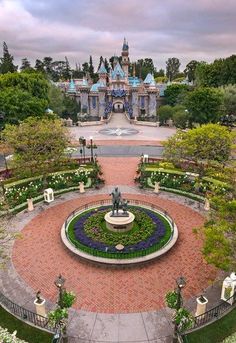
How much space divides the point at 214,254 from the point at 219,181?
1763 cm

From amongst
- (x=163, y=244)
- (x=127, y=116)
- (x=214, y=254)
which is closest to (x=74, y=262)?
(x=163, y=244)

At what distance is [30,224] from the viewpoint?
23250 mm

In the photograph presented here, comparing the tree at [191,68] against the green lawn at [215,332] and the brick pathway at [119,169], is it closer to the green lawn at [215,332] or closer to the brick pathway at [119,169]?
the brick pathway at [119,169]

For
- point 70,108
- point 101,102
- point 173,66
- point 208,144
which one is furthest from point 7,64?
point 173,66

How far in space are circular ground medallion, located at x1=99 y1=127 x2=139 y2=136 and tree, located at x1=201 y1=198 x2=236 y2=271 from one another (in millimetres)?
42141

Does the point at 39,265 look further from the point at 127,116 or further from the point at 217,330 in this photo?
the point at 127,116

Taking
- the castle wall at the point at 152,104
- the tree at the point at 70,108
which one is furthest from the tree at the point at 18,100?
the castle wall at the point at 152,104

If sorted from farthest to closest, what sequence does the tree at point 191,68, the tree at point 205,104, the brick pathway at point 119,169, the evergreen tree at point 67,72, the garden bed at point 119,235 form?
the evergreen tree at point 67,72
the tree at point 191,68
the tree at point 205,104
the brick pathway at point 119,169
the garden bed at point 119,235

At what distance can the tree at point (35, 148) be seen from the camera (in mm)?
28234

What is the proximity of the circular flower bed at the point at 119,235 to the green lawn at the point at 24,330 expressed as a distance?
599cm

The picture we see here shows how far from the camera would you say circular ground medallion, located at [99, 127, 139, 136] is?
187ft

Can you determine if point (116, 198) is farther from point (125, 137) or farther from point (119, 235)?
point (125, 137)

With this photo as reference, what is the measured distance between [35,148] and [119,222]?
12459 millimetres

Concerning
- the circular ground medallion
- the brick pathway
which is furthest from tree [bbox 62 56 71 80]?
the brick pathway
